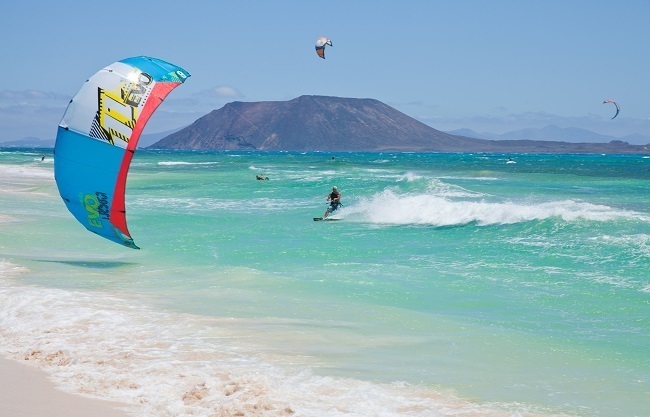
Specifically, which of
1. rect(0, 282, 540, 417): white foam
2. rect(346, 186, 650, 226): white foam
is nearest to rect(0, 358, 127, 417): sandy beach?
rect(0, 282, 540, 417): white foam

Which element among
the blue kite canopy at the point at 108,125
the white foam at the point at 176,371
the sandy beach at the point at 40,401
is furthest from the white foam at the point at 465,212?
the sandy beach at the point at 40,401

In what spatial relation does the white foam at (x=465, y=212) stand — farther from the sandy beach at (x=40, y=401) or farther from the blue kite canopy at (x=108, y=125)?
the sandy beach at (x=40, y=401)

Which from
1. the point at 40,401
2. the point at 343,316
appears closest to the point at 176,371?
the point at 40,401

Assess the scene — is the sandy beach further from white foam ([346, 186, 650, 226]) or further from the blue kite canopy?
white foam ([346, 186, 650, 226])

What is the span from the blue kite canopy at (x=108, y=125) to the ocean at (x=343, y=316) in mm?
1402

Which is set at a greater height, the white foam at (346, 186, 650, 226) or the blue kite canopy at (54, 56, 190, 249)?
the blue kite canopy at (54, 56, 190, 249)

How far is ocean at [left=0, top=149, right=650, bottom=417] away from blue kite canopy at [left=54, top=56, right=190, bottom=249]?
140 centimetres

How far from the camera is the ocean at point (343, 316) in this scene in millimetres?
6211

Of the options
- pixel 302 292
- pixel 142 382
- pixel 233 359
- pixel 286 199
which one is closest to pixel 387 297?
pixel 302 292

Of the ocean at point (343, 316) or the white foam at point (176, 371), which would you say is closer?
the white foam at point (176, 371)

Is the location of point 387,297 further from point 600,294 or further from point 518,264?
point 518,264

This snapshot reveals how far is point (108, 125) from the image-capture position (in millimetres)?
10305

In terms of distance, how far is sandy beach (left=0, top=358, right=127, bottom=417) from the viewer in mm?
5566

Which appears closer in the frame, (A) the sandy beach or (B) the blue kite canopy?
(A) the sandy beach
